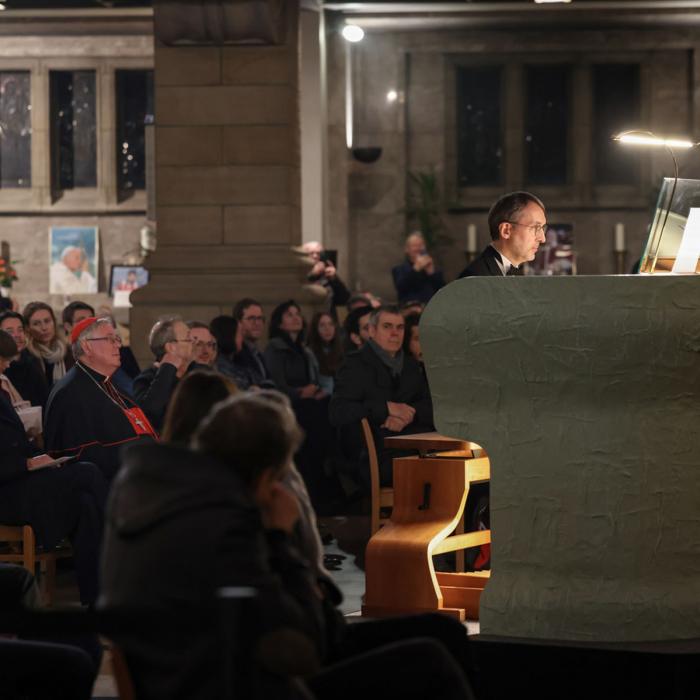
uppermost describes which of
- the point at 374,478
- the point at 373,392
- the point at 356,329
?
the point at 356,329

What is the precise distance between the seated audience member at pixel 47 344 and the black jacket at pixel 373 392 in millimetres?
1866

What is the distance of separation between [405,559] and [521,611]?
30.5 inches

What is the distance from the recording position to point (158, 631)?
8.13ft

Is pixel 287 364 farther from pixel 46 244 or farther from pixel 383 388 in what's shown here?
pixel 46 244

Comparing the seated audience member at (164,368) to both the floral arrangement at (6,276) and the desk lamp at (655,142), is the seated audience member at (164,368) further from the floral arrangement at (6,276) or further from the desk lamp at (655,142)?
the floral arrangement at (6,276)

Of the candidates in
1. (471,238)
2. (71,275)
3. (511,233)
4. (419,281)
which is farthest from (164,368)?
(71,275)

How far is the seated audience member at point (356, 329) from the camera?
9484mm

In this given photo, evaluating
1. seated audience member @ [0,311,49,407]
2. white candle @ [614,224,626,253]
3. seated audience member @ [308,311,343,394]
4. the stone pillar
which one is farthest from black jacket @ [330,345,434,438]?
white candle @ [614,224,626,253]

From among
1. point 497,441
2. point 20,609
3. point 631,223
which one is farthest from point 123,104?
point 20,609

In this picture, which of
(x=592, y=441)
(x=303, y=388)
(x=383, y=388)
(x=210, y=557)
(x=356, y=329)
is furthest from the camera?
(x=356, y=329)

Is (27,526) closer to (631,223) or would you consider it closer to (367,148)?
(367,148)

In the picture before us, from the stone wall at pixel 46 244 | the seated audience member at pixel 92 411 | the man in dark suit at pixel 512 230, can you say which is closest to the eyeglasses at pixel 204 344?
the seated audience member at pixel 92 411

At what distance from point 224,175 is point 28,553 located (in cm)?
507

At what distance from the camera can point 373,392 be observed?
288 inches
